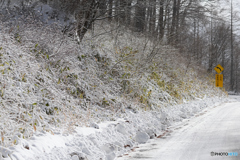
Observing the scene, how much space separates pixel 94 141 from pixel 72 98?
6.13 feet

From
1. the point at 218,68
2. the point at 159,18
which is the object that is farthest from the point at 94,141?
the point at 218,68

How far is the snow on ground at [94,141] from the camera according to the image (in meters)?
3.56

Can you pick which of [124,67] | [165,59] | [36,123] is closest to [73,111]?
[36,123]

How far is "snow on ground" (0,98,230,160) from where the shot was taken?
3.56 metres

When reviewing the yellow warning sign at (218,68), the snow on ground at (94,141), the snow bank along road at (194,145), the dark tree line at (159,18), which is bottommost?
the snow bank along road at (194,145)

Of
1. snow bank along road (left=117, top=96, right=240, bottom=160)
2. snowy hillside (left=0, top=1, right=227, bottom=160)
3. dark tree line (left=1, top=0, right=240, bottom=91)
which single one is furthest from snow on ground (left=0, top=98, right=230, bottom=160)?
dark tree line (left=1, top=0, right=240, bottom=91)

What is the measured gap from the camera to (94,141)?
4637mm

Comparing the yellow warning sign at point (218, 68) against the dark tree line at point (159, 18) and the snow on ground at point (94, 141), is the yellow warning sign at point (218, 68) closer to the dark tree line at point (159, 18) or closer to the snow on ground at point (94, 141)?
the dark tree line at point (159, 18)

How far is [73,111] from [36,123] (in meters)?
1.33

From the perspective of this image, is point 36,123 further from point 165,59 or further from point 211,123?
point 165,59

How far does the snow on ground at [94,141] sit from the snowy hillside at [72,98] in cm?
1

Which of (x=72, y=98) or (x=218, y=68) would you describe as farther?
(x=218, y=68)

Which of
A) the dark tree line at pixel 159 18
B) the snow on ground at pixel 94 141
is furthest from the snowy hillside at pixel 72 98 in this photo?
the dark tree line at pixel 159 18

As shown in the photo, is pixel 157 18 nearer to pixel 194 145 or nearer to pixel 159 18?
pixel 159 18
